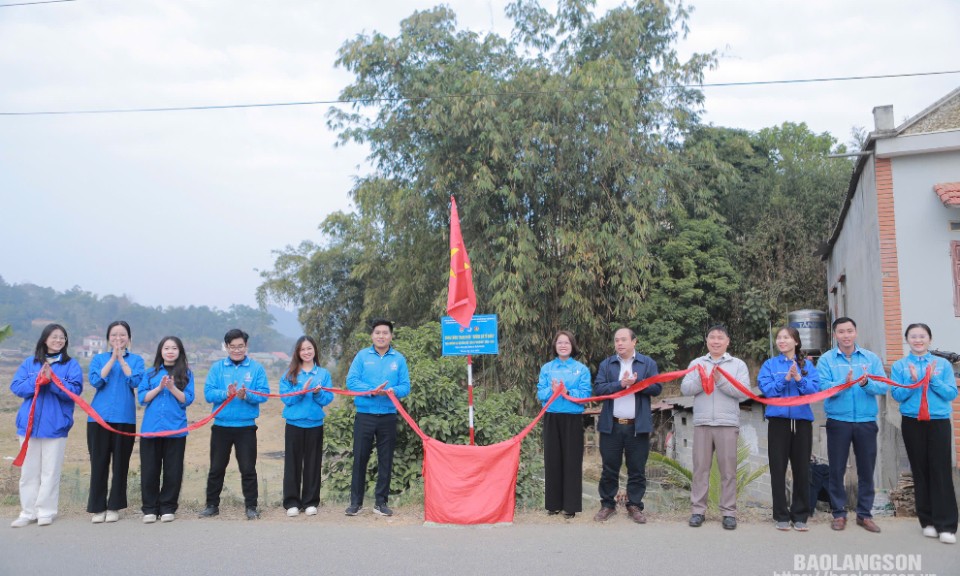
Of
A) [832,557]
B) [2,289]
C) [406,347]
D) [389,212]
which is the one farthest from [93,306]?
[832,557]

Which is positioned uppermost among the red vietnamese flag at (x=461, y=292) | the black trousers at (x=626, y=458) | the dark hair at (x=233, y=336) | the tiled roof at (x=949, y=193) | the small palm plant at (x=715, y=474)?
the tiled roof at (x=949, y=193)

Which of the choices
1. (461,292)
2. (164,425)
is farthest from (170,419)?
(461,292)

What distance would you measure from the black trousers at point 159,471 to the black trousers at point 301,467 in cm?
93

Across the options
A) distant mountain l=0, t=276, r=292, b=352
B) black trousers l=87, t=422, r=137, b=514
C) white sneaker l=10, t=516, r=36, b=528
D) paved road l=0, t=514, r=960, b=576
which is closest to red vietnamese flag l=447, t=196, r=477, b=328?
paved road l=0, t=514, r=960, b=576

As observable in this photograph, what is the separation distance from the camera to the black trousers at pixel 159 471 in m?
6.32

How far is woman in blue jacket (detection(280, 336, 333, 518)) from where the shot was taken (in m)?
6.55

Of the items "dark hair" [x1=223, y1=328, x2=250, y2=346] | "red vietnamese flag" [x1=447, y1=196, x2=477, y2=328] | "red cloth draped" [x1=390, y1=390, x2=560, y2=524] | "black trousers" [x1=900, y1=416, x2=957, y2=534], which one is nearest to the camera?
"black trousers" [x1=900, y1=416, x2=957, y2=534]

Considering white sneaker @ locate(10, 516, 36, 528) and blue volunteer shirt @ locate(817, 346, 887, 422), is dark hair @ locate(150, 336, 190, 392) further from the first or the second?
blue volunteer shirt @ locate(817, 346, 887, 422)

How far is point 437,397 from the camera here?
880 centimetres

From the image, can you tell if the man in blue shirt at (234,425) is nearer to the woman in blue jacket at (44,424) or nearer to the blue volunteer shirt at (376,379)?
the blue volunteer shirt at (376,379)

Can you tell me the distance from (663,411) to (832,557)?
14.6 meters

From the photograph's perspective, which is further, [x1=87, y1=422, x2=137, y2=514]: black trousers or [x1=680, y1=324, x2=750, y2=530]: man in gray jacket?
[x1=87, y1=422, x2=137, y2=514]: black trousers

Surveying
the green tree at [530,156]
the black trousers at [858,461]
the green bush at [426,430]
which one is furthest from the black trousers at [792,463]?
the green tree at [530,156]

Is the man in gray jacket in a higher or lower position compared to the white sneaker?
higher
